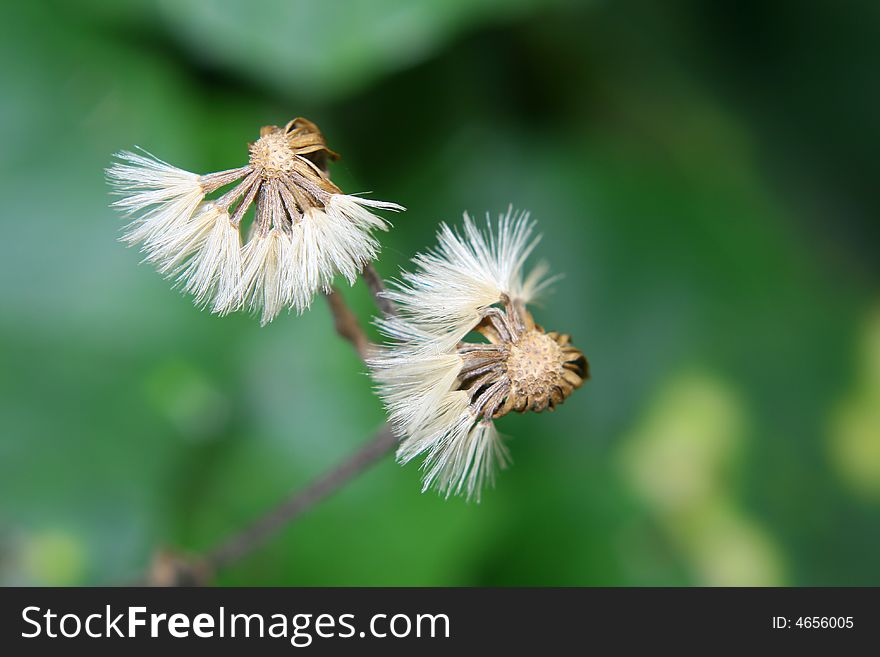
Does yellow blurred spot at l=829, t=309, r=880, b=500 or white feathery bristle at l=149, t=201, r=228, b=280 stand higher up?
yellow blurred spot at l=829, t=309, r=880, b=500

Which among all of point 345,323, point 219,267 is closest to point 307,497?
point 345,323

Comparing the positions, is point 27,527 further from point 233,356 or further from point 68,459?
point 233,356

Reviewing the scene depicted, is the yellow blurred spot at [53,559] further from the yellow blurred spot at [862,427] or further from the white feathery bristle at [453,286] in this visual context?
the yellow blurred spot at [862,427]

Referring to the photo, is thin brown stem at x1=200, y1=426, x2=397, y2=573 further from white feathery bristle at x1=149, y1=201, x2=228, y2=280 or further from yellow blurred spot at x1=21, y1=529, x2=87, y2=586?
yellow blurred spot at x1=21, y1=529, x2=87, y2=586

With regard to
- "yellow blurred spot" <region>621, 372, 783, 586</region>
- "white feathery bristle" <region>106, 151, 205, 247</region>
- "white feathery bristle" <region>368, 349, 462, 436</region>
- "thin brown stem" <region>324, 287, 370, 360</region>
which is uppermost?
"yellow blurred spot" <region>621, 372, 783, 586</region>

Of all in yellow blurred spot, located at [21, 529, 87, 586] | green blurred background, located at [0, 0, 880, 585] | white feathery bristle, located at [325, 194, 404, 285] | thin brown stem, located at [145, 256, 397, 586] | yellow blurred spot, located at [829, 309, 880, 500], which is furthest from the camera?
yellow blurred spot, located at [829, 309, 880, 500]

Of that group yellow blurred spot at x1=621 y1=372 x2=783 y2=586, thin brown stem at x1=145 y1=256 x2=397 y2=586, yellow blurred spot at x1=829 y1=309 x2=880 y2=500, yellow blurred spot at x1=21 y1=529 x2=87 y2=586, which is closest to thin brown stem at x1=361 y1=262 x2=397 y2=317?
thin brown stem at x1=145 y1=256 x2=397 y2=586

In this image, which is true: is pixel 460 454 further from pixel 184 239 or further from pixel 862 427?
pixel 862 427

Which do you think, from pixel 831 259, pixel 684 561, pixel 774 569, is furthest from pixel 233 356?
pixel 831 259
